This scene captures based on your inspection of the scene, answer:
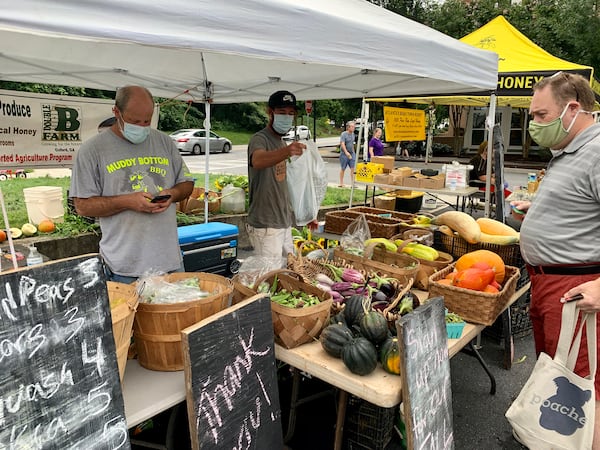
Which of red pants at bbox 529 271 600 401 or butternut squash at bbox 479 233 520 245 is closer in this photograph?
red pants at bbox 529 271 600 401

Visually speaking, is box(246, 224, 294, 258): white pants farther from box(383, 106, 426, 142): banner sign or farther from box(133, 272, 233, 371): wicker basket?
box(383, 106, 426, 142): banner sign

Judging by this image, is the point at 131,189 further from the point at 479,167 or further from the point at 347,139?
the point at 347,139

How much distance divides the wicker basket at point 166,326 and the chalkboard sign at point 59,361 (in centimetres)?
25

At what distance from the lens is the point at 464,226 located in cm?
301

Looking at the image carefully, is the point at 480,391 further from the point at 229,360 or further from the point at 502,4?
the point at 502,4

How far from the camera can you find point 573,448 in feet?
6.23

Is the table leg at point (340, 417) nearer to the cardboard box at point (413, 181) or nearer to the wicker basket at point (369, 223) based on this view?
the wicker basket at point (369, 223)

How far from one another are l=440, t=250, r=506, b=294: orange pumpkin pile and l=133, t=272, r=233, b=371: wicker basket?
1373 mm

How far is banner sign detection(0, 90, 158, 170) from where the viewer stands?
4035mm

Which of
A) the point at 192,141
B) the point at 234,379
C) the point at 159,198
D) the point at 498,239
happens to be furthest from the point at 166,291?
the point at 192,141

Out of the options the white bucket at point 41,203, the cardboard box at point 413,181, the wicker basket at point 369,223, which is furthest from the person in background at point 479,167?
the white bucket at point 41,203

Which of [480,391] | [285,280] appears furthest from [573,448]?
[285,280]

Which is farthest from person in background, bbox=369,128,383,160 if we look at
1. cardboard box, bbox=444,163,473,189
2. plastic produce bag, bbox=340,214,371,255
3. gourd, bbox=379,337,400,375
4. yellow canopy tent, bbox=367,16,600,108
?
gourd, bbox=379,337,400,375

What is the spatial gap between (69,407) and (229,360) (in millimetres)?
537
